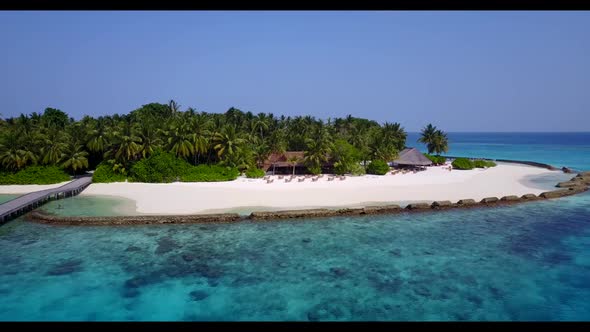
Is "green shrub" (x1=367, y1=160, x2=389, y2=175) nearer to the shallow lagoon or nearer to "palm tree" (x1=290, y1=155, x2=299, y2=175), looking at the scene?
"palm tree" (x1=290, y1=155, x2=299, y2=175)

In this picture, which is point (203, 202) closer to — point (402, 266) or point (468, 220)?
point (402, 266)

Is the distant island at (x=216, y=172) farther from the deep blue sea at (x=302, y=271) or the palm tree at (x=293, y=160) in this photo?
the deep blue sea at (x=302, y=271)

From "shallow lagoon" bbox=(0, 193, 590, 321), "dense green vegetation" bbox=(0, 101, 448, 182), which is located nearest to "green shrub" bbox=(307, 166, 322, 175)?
"dense green vegetation" bbox=(0, 101, 448, 182)

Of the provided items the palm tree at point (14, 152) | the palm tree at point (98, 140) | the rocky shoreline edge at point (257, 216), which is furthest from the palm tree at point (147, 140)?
the rocky shoreline edge at point (257, 216)

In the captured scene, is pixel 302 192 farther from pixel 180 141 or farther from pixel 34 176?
pixel 34 176

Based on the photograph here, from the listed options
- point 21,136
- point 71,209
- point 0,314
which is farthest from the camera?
point 21,136

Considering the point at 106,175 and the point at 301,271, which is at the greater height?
the point at 106,175

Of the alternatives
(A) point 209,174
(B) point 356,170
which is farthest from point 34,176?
(B) point 356,170
